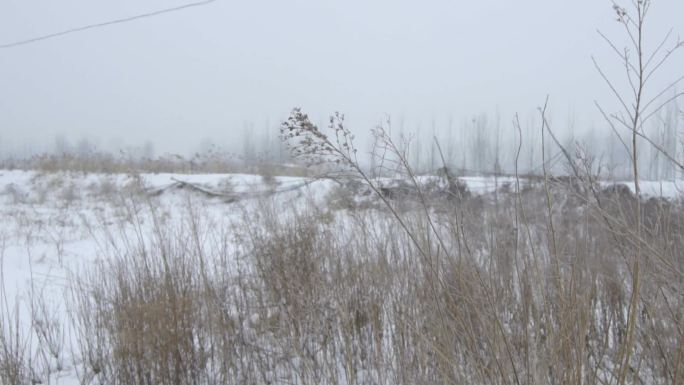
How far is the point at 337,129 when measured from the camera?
3.66 feet

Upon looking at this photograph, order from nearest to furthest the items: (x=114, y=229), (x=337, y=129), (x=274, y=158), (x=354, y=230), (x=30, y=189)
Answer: (x=337, y=129) → (x=354, y=230) → (x=114, y=229) → (x=30, y=189) → (x=274, y=158)

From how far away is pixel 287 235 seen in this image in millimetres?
3402

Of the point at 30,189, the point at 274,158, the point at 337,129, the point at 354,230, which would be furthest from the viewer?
the point at 274,158

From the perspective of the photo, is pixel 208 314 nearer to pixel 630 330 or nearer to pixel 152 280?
pixel 152 280

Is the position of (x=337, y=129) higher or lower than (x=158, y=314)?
higher

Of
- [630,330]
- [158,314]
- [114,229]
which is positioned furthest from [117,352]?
[114,229]

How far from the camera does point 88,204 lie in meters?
10.2

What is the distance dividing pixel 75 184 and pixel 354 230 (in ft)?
Result: 37.6

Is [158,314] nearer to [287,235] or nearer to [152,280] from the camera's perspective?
[152,280]

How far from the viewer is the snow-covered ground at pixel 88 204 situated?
18.6 ft

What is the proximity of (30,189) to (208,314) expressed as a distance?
1191 cm

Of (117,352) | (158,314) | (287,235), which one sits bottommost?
(117,352)

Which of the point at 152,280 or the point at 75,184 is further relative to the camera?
the point at 75,184

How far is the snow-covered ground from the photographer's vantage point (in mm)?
5672
